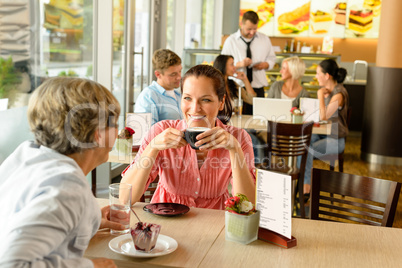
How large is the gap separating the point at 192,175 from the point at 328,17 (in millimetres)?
9099

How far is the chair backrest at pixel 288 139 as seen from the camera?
409 cm

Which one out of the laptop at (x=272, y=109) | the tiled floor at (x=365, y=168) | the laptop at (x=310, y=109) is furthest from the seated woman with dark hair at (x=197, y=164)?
the tiled floor at (x=365, y=168)

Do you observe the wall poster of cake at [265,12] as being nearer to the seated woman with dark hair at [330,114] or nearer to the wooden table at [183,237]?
the seated woman with dark hair at [330,114]

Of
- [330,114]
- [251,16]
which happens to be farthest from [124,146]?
[251,16]

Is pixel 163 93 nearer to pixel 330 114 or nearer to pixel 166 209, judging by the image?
pixel 330 114

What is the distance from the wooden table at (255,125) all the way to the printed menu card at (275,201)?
9.47 ft

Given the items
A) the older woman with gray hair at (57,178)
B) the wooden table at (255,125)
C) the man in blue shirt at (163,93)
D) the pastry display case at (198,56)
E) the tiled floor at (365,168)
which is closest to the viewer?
the older woman with gray hair at (57,178)

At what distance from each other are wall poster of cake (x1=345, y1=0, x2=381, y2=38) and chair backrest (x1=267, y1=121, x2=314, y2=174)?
6832mm

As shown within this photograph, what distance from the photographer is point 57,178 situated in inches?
41.9

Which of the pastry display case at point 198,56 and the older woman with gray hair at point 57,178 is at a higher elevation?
the pastry display case at point 198,56

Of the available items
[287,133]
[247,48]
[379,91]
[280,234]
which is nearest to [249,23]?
[247,48]

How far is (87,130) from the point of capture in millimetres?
1197

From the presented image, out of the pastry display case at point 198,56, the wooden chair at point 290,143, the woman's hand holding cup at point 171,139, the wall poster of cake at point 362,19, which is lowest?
the wooden chair at point 290,143

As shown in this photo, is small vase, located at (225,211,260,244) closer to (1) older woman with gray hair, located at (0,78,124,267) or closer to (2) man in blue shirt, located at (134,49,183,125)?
(1) older woman with gray hair, located at (0,78,124,267)
